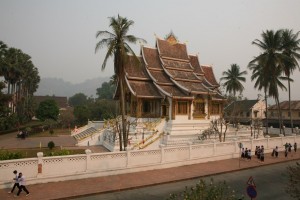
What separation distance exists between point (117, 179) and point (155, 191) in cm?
301

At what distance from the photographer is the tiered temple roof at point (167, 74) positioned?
109ft

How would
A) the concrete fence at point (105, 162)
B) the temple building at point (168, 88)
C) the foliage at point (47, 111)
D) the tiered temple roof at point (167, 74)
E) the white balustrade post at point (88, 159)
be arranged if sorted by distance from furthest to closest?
the foliage at point (47, 111), the tiered temple roof at point (167, 74), the temple building at point (168, 88), the white balustrade post at point (88, 159), the concrete fence at point (105, 162)

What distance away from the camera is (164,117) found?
32.9 meters

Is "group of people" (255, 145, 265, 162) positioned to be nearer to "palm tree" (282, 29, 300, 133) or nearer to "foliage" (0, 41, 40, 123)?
"palm tree" (282, 29, 300, 133)

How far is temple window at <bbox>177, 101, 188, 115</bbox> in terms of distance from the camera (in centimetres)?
3304

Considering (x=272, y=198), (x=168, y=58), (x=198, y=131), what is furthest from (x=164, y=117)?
(x=272, y=198)

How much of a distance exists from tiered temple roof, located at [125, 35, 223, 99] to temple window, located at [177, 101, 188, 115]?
39.9 inches

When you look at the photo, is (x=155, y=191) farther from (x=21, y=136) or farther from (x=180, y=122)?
(x=21, y=136)

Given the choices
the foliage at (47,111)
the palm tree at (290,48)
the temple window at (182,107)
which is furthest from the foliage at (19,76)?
the palm tree at (290,48)

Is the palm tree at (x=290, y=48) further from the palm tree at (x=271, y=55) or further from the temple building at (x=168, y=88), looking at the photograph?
the temple building at (x=168, y=88)

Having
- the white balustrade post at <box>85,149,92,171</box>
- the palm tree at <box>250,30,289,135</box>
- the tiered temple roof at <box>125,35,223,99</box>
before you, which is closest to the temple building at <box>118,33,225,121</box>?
the tiered temple roof at <box>125,35,223,99</box>

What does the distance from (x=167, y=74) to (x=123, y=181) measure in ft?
70.1

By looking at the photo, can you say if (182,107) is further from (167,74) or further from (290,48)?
(290,48)

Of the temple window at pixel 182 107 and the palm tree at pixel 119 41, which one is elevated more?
the palm tree at pixel 119 41
